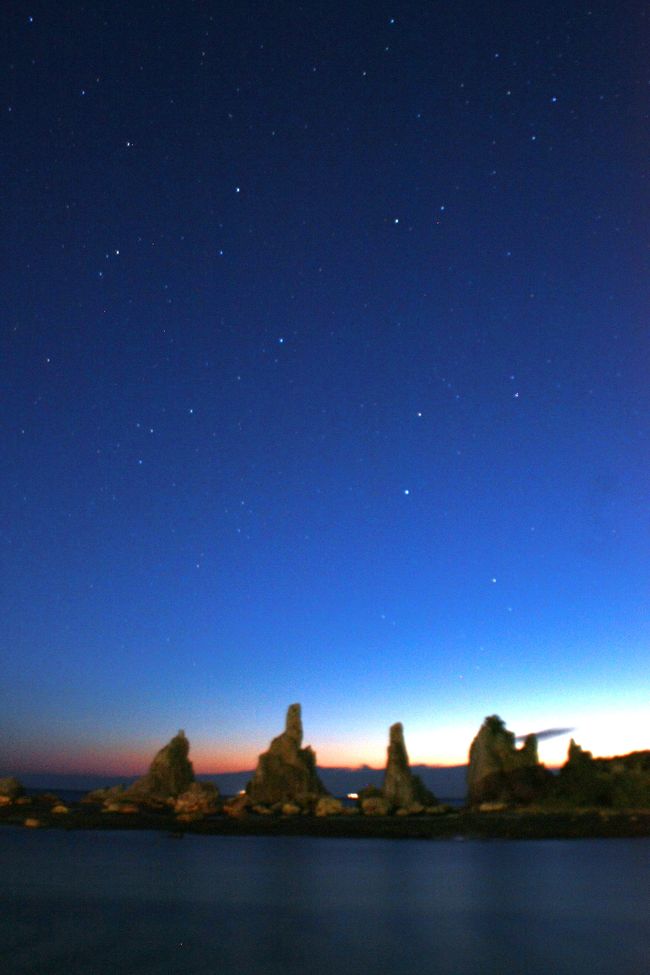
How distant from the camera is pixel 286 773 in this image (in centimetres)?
12338

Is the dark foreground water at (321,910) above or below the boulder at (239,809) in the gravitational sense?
above

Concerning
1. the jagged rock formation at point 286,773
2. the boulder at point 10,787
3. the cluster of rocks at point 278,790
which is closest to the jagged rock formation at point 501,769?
the cluster of rocks at point 278,790

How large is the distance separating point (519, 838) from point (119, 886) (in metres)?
41.1

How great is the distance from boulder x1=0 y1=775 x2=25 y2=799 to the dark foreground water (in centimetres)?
6870

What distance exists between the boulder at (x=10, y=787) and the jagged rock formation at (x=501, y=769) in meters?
70.6

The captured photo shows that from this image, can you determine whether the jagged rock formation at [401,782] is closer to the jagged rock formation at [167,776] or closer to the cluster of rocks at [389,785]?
the cluster of rocks at [389,785]

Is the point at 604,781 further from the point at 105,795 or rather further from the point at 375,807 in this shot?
the point at 105,795

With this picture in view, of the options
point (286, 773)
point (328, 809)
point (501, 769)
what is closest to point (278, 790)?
point (286, 773)

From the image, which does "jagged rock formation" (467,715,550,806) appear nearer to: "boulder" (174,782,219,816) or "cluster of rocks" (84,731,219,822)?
"boulder" (174,782,219,816)

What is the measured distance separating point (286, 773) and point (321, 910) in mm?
95369

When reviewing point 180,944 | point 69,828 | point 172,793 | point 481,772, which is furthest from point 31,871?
point 172,793

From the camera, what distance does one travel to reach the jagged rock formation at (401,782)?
355 ft

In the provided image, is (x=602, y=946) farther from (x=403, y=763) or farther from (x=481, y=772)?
(x=403, y=763)

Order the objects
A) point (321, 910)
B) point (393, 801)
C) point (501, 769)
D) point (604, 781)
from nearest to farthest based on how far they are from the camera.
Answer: point (321, 910)
point (604, 781)
point (501, 769)
point (393, 801)
